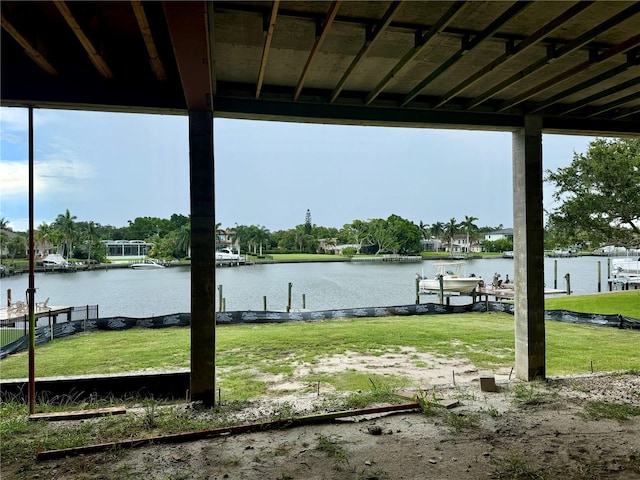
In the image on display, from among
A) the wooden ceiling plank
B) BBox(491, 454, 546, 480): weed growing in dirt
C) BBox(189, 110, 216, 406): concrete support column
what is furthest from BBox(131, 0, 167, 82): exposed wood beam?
the wooden ceiling plank

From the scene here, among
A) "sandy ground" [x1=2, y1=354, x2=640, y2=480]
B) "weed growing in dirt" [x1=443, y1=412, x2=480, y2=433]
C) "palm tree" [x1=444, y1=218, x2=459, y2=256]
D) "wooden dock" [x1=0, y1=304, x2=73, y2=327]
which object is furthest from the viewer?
"palm tree" [x1=444, y1=218, x2=459, y2=256]

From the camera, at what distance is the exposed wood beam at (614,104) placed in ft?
15.1

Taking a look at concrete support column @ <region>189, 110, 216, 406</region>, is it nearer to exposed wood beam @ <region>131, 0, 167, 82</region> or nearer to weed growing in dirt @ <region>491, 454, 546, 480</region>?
exposed wood beam @ <region>131, 0, 167, 82</region>

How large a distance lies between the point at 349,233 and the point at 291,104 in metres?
59.2

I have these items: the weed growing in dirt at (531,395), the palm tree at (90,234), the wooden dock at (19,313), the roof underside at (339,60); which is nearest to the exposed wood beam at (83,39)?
the roof underside at (339,60)

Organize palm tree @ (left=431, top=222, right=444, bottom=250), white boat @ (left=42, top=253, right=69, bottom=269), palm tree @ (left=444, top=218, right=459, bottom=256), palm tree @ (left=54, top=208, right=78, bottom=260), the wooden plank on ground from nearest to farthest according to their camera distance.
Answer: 1. the wooden plank on ground
2. white boat @ (left=42, top=253, right=69, bottom=269)
3. palm tree @ (left=54, top=208, right=78, bottom=260)
4. palm tree @ (left=444, top=218, right=459, bottom=256)
5. palm tree @ (left=431, top=222, right=444, bottom=250)

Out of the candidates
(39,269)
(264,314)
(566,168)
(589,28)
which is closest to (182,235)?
(39,269)

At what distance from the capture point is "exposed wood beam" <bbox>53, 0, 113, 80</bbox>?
254 cm

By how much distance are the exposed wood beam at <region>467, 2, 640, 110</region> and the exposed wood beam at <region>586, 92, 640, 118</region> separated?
1609 millimetres

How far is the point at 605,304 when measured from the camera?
15.4 m

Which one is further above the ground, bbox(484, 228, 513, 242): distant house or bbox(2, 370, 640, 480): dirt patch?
bbox(484, 228, 513, 242): distant house

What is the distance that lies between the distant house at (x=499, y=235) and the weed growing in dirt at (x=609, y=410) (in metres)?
75.7

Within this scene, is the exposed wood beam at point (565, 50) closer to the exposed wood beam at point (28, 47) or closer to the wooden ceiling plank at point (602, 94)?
the wooden ceiling plank at point (602, 94)

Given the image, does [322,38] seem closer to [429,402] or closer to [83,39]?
[83,39]
